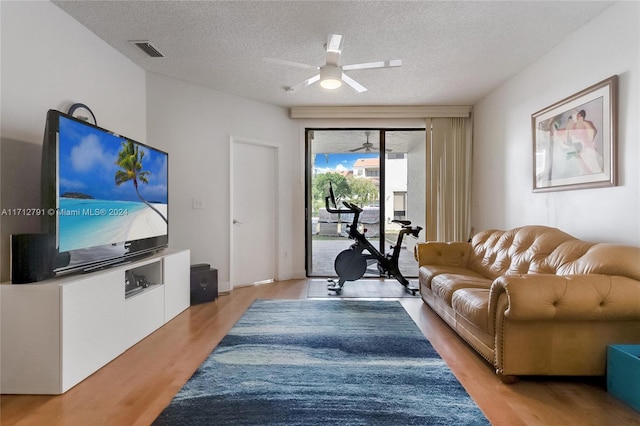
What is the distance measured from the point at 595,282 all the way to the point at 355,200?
3229mm

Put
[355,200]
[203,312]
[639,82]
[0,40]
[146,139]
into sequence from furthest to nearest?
[355,200] → [146,139] → [203,312] → [639,82] → [0,40]

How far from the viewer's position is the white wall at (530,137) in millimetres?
2031

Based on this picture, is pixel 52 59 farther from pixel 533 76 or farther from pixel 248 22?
pixel 533 76

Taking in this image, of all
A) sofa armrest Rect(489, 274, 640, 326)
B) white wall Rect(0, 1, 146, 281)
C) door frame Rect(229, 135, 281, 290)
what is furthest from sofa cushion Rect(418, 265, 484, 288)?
white wall Rect(0, 1, 146, 281)

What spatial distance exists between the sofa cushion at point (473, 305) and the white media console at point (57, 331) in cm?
235

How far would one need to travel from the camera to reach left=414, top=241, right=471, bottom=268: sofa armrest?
10.6 feet

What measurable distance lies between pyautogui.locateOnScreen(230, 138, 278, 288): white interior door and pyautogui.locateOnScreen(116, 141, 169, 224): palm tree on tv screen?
137 cm

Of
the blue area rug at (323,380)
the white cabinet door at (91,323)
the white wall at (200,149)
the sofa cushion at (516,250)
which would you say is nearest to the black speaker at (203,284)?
the white wall at (200,149)

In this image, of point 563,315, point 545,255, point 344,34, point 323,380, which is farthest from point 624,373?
point 344,34

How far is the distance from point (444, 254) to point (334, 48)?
7.46 feet

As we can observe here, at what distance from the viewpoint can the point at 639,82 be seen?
1962 mm

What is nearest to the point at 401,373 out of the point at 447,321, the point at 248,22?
the point at 447,321

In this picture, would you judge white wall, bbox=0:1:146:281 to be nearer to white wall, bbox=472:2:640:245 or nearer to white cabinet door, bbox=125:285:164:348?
white cabinet door, bbox=125:285:164:348

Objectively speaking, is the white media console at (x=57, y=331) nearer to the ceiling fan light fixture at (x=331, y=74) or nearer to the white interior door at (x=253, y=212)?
the white interior door at (x=253, y=212)
